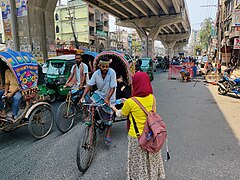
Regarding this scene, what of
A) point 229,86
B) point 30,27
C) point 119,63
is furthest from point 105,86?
point 30,27

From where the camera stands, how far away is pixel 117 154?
12.3 ft

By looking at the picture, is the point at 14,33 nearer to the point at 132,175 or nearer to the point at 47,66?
the point at 47,66

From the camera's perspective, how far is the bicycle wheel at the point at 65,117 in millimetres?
4679

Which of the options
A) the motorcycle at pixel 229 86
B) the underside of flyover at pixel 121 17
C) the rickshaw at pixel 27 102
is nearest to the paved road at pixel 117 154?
the rickshaw at pixel 27 102

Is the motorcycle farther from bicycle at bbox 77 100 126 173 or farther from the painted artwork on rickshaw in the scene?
the painted artwork on rickshaw

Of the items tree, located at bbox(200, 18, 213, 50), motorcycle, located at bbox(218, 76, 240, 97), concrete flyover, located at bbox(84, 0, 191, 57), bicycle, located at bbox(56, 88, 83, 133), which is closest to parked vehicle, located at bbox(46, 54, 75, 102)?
bicycle, located at bbox(56, 88, 83, 133)

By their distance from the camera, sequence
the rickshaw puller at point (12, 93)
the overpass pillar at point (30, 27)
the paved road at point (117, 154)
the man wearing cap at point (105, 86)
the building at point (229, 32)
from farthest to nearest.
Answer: the building at point (229, 32), the overpass pillar at point (30, 27), the rickshaw puller at point (12, 93), the man wearing cap at point (105, 86), the paved road at point (117, 154)

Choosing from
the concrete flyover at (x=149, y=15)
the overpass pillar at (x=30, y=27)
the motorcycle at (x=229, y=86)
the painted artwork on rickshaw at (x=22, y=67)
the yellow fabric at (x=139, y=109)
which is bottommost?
the motorcycle at (x=229, y=86)

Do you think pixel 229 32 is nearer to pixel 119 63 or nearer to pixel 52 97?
pixel 119 63

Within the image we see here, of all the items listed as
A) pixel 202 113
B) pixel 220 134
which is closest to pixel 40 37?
pixel 202 113

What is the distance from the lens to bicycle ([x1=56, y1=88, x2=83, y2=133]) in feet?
15.5

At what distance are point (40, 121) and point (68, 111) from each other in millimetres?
702

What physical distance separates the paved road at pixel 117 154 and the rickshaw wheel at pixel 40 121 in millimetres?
170

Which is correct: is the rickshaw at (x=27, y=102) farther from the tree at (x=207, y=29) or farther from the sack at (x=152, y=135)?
the tree at (x=207, y=29)
